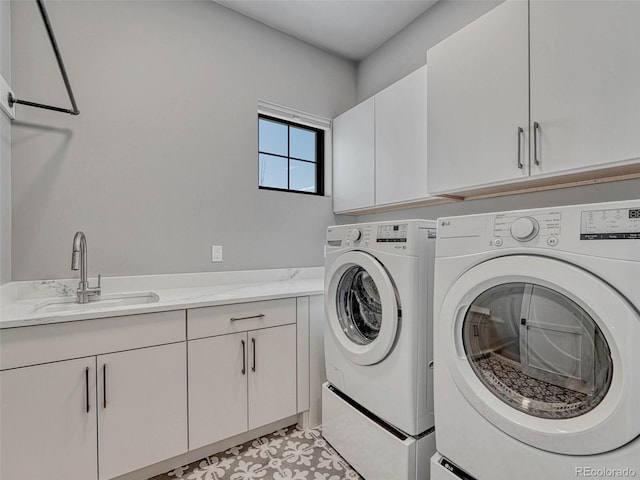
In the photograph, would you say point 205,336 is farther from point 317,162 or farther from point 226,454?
point 317,162

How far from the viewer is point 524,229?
3.02 ft

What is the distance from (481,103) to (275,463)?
2094 mm

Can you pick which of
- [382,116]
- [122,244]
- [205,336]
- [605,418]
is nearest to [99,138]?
[122,244]

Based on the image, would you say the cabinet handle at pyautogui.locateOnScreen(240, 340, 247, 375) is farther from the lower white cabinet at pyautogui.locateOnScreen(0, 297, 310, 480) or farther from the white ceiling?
the white ceiling

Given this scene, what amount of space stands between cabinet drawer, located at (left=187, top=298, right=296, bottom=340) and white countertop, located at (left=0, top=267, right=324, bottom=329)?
0.04 meters

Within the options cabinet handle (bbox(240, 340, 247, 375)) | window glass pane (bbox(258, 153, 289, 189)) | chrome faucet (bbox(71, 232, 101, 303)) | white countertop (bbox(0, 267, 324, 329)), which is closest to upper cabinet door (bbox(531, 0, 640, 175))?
white countertop (bbox(0, 267, 324, 329))

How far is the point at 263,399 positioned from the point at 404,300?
3.27 ft

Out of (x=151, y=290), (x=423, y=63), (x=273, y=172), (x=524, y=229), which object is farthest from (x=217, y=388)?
(x=423, y=63)

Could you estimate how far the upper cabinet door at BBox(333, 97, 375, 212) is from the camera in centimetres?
235

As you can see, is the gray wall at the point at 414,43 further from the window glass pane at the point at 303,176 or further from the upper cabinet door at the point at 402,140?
the window glass pane at the point at 303,176

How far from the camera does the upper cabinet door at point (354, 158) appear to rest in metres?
2.35

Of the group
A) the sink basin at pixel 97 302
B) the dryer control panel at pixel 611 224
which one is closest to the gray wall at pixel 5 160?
the sink basin at pixel 97 302

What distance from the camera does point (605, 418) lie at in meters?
0.77

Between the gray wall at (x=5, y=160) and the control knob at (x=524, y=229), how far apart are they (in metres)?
2.12
